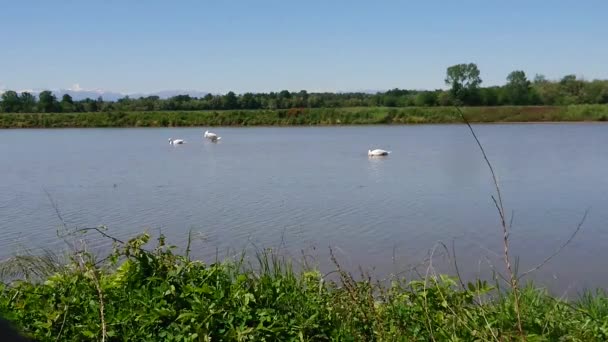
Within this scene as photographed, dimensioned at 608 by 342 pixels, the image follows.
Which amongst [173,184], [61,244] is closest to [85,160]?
[173,184]

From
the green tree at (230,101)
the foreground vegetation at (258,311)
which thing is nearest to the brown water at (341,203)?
the foreground vegetation at (258,311)

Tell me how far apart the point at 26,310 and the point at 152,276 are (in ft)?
2.56

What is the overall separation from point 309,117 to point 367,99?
1326 cm

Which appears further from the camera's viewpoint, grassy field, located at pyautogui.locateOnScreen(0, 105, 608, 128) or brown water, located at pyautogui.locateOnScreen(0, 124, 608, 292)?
grassy field, located at pyautogui.locateOnScreen(0, 105, 608, 128)

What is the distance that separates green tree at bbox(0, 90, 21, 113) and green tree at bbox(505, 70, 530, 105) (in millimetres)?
42159

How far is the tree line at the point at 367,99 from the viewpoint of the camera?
51.3 metres

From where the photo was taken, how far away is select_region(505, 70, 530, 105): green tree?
52125 millimetres

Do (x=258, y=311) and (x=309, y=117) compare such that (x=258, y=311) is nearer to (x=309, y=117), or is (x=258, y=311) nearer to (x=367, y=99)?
(x=309, y=117)

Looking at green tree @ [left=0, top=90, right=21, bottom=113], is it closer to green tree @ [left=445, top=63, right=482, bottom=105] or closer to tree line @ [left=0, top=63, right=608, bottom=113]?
tree line @ [left=0, top=63, right=608, bottom=113]

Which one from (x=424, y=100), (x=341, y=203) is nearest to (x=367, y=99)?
(x=424, y=100)

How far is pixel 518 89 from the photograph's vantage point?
54000 millimetres

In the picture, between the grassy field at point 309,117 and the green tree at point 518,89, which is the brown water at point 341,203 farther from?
the green tree at point 518,89

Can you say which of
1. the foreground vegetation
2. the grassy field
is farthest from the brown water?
the grassy field

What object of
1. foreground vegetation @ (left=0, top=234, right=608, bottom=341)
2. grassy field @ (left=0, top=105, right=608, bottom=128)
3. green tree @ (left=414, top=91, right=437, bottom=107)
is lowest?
grassy field @ (left=0, top=105, right=608, bottom=128)
